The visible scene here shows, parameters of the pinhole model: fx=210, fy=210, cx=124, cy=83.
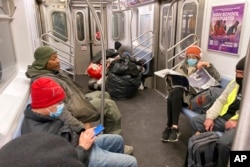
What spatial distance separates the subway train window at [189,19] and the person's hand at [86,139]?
2.28 metres

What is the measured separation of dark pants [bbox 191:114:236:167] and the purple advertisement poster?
0.87 m

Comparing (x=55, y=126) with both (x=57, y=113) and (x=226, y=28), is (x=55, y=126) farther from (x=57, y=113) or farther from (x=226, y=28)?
(x=226, y=28)

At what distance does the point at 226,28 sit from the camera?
232 centimetres

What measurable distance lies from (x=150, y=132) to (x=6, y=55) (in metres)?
1.78

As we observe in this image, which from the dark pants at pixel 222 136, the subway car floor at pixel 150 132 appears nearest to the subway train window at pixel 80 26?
the subway car floor at pixel 150 132

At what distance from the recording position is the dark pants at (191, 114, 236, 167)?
1422mm

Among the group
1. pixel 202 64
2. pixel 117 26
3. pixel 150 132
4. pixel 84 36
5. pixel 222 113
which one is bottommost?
pixel 150 132

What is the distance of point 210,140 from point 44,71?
5.03 feet

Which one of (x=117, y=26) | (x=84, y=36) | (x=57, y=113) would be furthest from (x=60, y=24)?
(x=57, y=113)

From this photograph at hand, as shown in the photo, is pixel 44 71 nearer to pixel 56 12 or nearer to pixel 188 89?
pixel 188 89

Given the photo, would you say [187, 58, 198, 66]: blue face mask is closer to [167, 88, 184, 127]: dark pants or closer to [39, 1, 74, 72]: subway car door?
[167, 88, 184, 127]: dark pants

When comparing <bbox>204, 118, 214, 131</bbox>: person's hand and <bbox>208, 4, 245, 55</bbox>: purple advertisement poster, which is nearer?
<bbox>204, 118, 214, 131</bbox>: person's hand

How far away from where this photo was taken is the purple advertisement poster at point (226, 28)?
218cm

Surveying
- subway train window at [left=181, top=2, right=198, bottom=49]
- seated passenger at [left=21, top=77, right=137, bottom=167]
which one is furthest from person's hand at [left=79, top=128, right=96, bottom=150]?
subway train window at [left=181, top=2, right=198, bottom=49]
